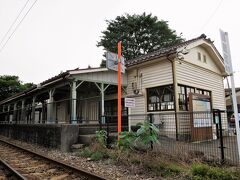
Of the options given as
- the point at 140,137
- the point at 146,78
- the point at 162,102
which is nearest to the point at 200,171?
the point at 140,137

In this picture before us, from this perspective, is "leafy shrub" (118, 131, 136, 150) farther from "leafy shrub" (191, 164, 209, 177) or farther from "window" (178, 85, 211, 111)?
"window" (178, 85, 211, 111)

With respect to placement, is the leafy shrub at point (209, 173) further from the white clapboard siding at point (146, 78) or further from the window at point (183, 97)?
the white clapboard siding at point (146, 78)

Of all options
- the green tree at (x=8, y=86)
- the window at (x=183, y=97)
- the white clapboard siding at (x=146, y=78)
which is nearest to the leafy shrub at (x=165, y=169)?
the window at (x=183, y=97)

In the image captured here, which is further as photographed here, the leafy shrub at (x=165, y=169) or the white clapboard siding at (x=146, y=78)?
the white clapboard siding at (x=146, y=78)

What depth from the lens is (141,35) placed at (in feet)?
89.0

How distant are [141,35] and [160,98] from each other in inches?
713

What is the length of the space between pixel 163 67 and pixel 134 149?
5.69 metres

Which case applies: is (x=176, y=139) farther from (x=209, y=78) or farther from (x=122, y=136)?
(x=209, y=78)

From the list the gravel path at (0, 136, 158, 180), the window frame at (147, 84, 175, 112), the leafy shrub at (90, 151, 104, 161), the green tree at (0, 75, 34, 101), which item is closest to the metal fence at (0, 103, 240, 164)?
the gravel path at (0, 136, 158, 180)

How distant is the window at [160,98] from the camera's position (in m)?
10.4

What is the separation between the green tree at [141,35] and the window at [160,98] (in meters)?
16.1

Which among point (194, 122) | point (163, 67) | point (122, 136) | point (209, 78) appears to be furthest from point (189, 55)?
point (122, 136)

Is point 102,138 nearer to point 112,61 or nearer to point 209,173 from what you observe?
point 112,61

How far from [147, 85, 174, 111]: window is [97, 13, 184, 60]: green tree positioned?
635 inches
